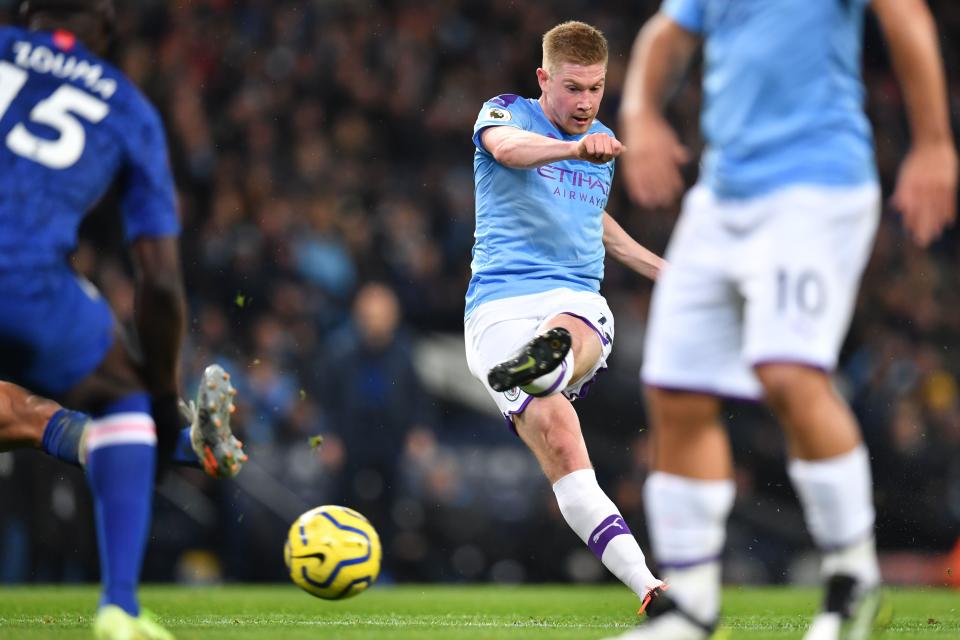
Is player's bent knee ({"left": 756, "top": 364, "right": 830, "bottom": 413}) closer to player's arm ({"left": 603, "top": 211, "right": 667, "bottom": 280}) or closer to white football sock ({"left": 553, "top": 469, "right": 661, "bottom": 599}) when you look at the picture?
white football sock ({"left": 553, "top": 469, "right": 661, "bottom": 599})

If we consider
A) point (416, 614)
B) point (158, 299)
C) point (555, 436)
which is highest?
point (158, 299)

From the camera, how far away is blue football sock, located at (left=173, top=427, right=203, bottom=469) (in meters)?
5.52

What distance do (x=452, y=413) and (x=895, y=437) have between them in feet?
13.1

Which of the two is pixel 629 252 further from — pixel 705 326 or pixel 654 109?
pixel 705 326

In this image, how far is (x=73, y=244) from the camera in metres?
4.20

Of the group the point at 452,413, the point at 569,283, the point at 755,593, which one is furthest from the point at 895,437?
the point at 569,283

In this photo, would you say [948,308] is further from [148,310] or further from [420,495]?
[148,310]

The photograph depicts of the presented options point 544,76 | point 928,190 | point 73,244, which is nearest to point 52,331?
point 73,244

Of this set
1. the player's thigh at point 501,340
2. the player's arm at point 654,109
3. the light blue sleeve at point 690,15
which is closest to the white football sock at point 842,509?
the player's arm at point 654,109

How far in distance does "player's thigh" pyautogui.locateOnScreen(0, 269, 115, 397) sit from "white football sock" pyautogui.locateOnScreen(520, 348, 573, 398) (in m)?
2.23

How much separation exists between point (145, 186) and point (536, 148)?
6.85 feet

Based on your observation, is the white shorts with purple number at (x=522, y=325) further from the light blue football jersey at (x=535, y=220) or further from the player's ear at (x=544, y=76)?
the player's ear at (x=544, y=76)

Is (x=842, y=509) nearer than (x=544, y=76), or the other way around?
(x=842, y=509)

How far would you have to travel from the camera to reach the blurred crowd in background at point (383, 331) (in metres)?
10.9
